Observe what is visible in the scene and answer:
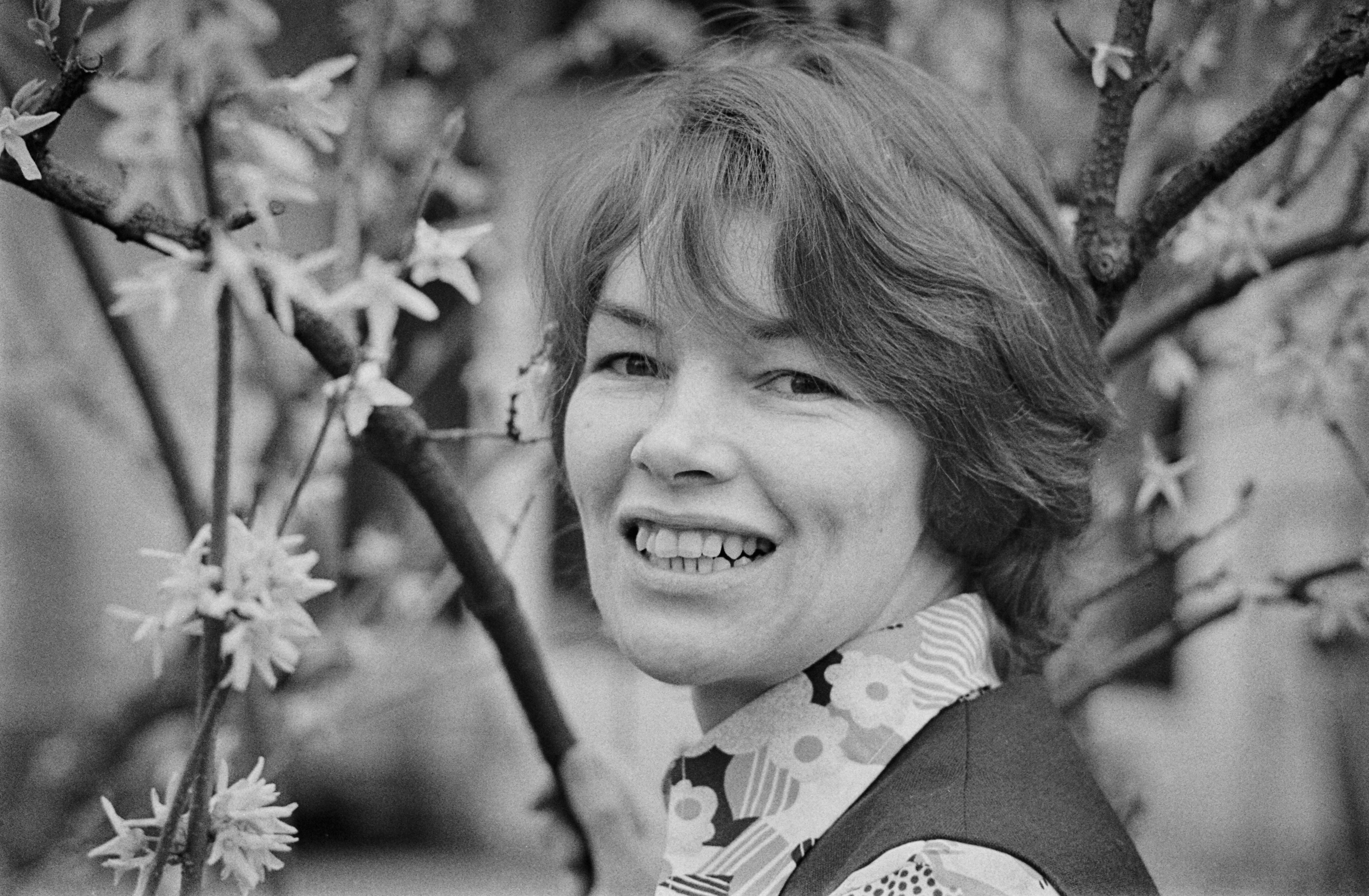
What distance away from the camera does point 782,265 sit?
110cm

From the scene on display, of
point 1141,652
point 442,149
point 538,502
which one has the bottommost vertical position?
point 538,502

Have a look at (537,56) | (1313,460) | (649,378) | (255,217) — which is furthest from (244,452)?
(1313,460)

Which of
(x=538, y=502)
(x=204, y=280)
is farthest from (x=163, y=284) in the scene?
(x=538, y=502)

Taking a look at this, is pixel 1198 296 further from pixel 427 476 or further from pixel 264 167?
pixel 264 167

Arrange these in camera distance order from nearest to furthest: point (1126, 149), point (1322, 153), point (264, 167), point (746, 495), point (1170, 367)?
1. point (264, 167)
2. point (746, 495)
3. point (1126, 149)
4. point (1322, 153)
5. point (1170, 367)

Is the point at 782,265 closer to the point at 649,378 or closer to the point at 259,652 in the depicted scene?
the point at 649,378

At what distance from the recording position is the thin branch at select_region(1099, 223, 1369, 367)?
1.53m

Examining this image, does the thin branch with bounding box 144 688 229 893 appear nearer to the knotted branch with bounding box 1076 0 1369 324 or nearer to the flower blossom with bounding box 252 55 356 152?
the flower blossom with bounding box 252 55 356 152

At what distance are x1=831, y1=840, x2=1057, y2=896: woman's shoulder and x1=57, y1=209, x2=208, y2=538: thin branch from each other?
995 mm

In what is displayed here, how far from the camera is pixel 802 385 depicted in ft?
3.69

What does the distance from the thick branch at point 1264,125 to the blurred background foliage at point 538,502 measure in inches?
6.7

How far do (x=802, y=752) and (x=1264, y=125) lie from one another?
0.66 m

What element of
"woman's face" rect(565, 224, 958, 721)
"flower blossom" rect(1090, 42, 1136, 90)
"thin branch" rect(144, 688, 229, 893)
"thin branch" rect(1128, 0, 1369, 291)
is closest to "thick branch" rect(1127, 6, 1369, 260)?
"thin branch" rect(1128, 0, 1369, 291)

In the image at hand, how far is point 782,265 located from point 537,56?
2378 mm
